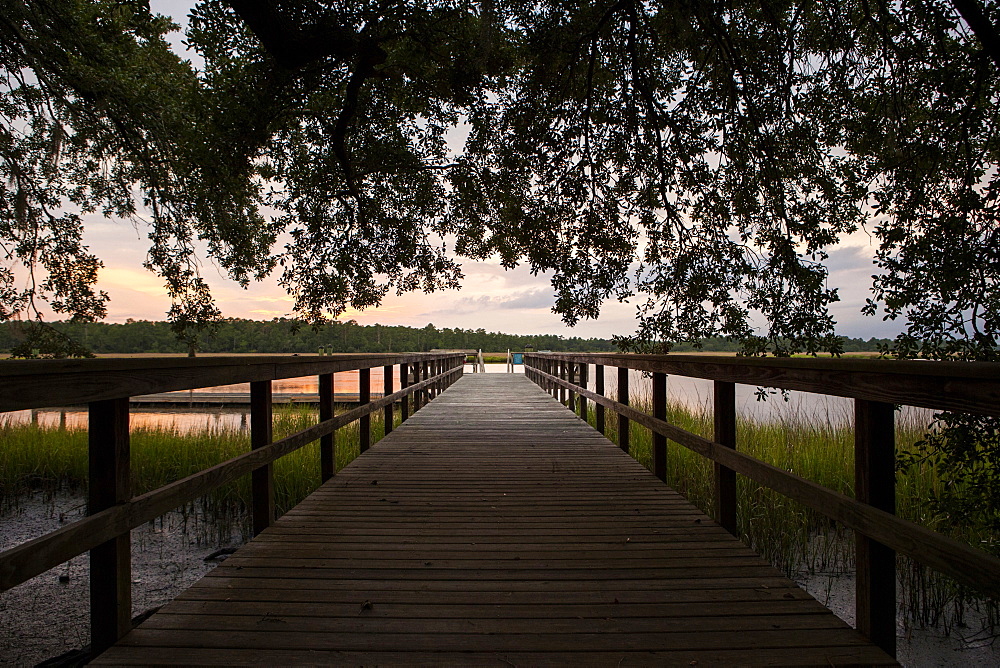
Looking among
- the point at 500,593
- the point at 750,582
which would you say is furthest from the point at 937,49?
the point at 500,593

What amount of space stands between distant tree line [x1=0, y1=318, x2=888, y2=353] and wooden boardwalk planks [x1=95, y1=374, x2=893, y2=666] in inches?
100.0

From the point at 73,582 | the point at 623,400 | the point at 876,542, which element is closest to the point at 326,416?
the point at 73,582

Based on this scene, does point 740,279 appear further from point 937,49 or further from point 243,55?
point 243,55

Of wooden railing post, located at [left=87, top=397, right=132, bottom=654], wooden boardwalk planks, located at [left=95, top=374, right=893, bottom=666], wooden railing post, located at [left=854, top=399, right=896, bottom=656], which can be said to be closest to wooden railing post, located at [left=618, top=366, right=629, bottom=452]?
wooden boardwalk planks, located at [left=95, top=374, right=893, bottom=666]

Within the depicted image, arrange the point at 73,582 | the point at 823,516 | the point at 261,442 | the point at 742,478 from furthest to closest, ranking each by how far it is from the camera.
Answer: the point at 742,478 → the point at 823,516 → the point at 73,582 → the point at 261,442

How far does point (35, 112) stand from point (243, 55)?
2656mm

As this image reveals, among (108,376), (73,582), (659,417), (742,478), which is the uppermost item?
(108,376)

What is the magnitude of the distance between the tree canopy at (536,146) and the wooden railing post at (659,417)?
1398 millimetres

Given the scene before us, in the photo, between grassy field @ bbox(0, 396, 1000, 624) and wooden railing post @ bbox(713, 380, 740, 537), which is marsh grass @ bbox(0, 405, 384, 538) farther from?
wooden railing post @ bbox(713, 380, 740, 537)

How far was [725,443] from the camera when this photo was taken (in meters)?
3.12

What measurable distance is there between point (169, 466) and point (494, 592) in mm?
6586

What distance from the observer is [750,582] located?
2393 millimetres

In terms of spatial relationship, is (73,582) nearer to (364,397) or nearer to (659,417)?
(364,397)

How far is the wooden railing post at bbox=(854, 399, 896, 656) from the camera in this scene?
1891 millimetres
